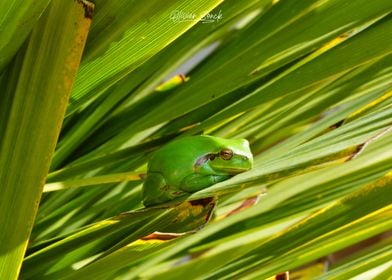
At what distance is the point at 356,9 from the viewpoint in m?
0.65

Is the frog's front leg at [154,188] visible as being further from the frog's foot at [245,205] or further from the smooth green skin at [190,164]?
the frog's foot at [245,205]

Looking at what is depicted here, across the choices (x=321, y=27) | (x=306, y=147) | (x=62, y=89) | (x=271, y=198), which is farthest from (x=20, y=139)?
(x=271, y=198)

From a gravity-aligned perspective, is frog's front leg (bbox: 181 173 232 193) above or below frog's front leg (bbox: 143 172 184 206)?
above

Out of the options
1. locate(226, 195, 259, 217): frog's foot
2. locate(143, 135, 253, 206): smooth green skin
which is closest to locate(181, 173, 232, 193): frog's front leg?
locate(143, 135, 253, 206): smooth green skin

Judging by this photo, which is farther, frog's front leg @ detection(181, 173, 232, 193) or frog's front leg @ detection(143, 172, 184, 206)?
frog's front leg @ detection(181, 173, 232, 193)

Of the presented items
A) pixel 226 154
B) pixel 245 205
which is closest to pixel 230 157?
pixel 226 154

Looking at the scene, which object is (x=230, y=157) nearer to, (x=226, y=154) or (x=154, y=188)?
(x=226, y=154)

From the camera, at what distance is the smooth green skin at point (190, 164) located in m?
0.89

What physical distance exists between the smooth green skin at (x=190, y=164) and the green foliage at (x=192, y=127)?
3 centimetres

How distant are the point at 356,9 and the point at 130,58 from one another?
0.26 m

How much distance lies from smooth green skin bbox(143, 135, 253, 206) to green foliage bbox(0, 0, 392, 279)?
33 millimetres

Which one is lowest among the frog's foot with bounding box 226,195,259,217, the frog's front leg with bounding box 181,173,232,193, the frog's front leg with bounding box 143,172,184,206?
the frog's foot with bounding box 226,195,259,217

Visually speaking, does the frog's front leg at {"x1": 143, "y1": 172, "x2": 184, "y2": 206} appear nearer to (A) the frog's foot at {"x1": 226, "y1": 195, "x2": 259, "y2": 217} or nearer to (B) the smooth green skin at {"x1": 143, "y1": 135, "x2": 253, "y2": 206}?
(B) the smooth green skin at {"x1": 143, "y1": 135, "x2": 253, "y2": 206}

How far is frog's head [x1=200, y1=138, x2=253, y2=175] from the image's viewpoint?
92 centimetres
